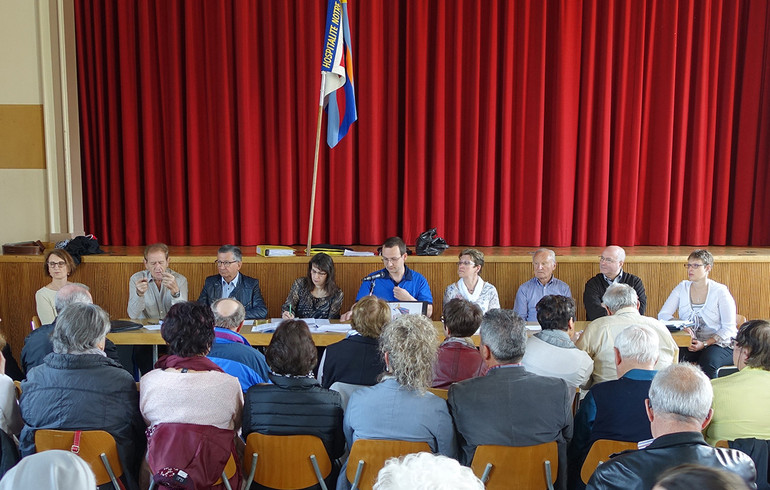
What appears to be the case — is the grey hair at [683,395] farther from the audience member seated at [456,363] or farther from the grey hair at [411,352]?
the audience member seated at [456,363]

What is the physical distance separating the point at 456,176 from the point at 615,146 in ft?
5.36

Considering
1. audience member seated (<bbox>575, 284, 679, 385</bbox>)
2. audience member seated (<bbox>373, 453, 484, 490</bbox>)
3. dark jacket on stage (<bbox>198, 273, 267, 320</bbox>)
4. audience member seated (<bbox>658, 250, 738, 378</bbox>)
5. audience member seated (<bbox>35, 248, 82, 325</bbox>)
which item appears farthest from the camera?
dark jacket on stage (<bbox>198, 273, 267, 320</bbox>)

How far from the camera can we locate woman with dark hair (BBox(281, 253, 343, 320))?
4668 mm

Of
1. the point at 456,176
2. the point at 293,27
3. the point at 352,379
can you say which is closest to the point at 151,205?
the point at 293,27

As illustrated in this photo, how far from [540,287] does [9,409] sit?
3.43 m

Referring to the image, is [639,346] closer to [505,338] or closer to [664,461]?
[505,338]

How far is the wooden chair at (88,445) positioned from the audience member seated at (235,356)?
1.98 feet

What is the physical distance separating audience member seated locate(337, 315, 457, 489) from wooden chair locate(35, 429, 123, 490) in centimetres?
81

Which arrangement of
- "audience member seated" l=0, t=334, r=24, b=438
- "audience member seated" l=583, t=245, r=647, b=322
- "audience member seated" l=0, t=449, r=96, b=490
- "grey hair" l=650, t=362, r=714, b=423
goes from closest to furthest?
"audience member seated" l=0, t=449, r=96, b=490 → "grey hair" l=650, t=362, r=714, b=423 → "audience member seated" l=0, t=334, r=24, b=438 → "audience member seated" l=583, t=245, r=647, b=322

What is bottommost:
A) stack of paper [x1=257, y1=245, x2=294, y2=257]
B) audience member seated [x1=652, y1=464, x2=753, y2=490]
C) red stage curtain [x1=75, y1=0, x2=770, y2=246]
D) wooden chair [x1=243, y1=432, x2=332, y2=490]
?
wooden chair [x1=243, y1=432, x2=332, y2=490]

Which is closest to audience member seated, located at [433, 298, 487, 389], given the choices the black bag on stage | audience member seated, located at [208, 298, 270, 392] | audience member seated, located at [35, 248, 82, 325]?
audience member seated, located at [208, 298, 270, 392]

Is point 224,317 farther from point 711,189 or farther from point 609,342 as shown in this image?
point 711,189

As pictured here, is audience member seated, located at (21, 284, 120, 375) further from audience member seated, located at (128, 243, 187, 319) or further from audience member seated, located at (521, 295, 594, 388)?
audience member seated, located at (521, 295, 594, 388)

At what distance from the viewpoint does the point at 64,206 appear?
5.94 meters
